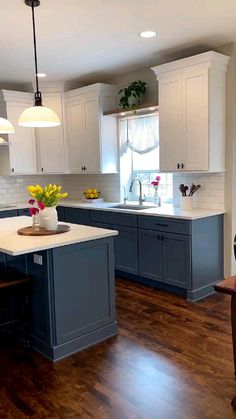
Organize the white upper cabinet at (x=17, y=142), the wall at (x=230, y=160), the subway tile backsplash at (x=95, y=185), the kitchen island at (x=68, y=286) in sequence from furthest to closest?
1. the subway tile backsplash at (x=95, y=185)
2. the white upper cabinet at (x=17, y=142)
3. the wall at (x=230, y=160)
4. the kitchen island at (x=68, y=286)

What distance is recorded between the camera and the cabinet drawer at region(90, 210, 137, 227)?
4422 millimetres

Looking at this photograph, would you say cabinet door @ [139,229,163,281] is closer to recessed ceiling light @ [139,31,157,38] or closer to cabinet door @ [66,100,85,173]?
cabinet door @ [66,100,85,173]

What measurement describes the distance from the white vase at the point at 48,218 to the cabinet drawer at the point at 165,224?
4.40 ft

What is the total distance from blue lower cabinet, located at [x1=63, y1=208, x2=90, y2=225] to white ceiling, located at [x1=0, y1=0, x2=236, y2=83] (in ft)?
6.14

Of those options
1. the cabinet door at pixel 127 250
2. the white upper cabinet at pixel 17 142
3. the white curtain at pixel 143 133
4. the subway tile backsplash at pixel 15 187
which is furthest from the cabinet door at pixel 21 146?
the cabinet door at pixel 127 250

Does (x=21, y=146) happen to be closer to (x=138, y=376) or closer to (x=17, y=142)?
(x=17, y=142)

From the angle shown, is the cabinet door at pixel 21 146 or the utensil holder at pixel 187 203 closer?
the utensil holder at pixel 187 203

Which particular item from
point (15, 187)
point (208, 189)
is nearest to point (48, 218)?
point (208, 189)

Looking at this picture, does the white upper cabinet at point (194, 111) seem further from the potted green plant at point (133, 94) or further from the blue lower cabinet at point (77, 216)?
the blue lower cabinet at point (77, 216)

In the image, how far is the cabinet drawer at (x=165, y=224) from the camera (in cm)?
384

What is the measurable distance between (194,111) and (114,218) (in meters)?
1.59

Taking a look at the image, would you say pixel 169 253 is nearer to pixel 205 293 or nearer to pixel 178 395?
pixel 205 293

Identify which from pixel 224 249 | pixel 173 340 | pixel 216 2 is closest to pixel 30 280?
pixel 173 340

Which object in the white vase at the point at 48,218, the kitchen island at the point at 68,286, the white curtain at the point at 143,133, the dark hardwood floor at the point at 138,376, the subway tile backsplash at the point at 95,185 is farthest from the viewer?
the subway tile backsplash at the point at 95,185
